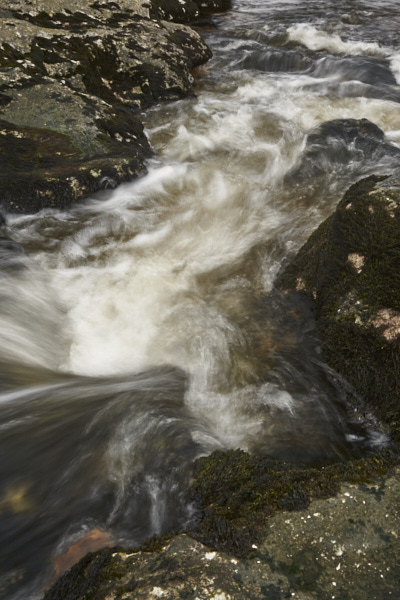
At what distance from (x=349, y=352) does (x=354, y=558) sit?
191 centimetres

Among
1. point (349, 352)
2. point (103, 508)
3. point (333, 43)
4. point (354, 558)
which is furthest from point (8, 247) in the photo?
point (333, 43)

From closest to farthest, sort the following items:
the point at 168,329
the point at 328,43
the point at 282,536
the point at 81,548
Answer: the point at 282,536, the point at 81,548, the point at 168,329, the point at 328,43

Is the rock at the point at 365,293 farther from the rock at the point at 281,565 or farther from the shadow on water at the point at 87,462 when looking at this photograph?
the shadow on water at the point at 87,462

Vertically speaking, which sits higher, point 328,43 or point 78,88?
point 328,43

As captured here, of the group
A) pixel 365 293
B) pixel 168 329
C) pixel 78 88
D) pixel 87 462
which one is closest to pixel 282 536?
pixel 87 462

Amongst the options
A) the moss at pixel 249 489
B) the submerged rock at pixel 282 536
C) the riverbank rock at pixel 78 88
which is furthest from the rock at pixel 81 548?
the riverbank rock at pixel 78 88

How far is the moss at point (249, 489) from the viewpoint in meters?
2.29

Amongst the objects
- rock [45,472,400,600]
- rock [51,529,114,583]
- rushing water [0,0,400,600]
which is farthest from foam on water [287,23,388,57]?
rock [51,529,114,583]

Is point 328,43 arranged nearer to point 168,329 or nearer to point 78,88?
point 78,88

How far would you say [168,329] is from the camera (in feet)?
15.2

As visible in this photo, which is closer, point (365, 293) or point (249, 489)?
point (249, 489)

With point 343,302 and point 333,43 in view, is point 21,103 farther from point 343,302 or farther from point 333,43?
point 333,43

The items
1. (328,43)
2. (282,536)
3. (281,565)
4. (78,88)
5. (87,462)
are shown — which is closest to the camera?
(281,565)

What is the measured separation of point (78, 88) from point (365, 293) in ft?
19.4
